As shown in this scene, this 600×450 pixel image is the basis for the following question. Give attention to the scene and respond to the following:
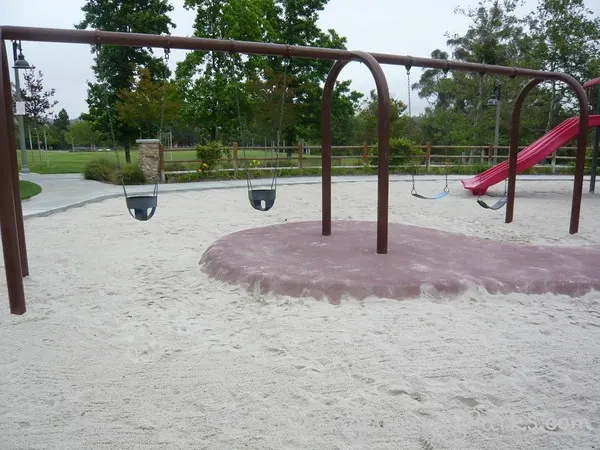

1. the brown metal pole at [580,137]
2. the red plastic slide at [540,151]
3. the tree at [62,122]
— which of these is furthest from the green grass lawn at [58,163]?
the tree at [62,122]

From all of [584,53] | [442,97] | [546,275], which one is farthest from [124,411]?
[442,97]

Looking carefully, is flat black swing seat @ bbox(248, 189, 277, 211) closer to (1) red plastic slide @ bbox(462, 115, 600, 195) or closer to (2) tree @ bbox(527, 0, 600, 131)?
(1) red plastic slide @ bbox(462, 115, 600, 195)

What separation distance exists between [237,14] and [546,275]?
73.2ft

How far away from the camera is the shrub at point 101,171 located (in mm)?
14952

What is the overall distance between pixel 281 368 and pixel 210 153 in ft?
45.7

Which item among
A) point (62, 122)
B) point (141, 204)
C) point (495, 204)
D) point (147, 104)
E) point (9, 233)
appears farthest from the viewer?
point (62, 122)

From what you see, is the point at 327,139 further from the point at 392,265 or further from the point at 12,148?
the point at 12,148

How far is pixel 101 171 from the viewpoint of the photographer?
15242 mm

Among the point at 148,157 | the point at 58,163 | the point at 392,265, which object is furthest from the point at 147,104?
the point at 392,265

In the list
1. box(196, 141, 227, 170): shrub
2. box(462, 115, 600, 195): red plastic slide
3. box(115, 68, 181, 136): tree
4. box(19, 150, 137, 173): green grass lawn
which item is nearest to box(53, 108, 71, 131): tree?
box(19, 150, 137, 173): green grass lawn

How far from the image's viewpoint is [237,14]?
23.0 meters

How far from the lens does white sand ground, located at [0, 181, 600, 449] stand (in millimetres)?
2172

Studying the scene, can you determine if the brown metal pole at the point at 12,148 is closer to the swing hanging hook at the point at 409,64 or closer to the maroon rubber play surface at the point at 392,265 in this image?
the maroon rubber play surface at the point at 392,265

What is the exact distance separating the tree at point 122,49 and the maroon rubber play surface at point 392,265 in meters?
20.0
